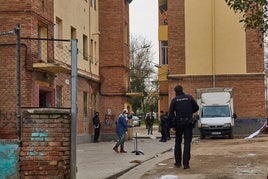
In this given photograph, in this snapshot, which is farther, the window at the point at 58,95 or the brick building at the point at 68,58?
the window at the point at 58,95

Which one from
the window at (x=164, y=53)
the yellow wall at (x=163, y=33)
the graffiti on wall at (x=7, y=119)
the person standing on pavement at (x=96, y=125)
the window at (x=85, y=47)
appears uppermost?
the yellow wall at (x=163, y=33)

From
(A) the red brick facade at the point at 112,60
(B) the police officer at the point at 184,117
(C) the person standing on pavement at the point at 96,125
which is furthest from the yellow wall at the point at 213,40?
(B) the police officer at the point at 184,117

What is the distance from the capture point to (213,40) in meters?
39.2

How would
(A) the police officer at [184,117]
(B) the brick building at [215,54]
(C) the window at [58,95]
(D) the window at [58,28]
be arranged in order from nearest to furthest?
(A) the police officer at [184,117] → (C) the window at [58,95] → (D) the window at [58,28] → (B) the brick building at [215,54]

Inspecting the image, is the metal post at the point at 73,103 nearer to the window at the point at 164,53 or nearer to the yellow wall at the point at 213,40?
the yellow wall at the point at 213,40

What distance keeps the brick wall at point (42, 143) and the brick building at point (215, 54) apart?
30.3 meters

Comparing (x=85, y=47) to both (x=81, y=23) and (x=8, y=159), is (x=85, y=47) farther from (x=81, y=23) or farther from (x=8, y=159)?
(x=8, y=159)

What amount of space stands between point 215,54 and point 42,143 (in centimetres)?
3103

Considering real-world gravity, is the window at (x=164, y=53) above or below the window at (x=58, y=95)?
above

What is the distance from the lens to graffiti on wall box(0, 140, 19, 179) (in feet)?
30.6

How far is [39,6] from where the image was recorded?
69.6 ft

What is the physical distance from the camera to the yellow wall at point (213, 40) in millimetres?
38938

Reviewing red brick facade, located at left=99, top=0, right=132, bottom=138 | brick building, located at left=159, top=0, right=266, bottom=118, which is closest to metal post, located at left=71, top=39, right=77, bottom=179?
red brick facade, located at left=99, top=0, right=132, bottom=138

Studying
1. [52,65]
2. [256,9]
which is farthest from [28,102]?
[256,9]
